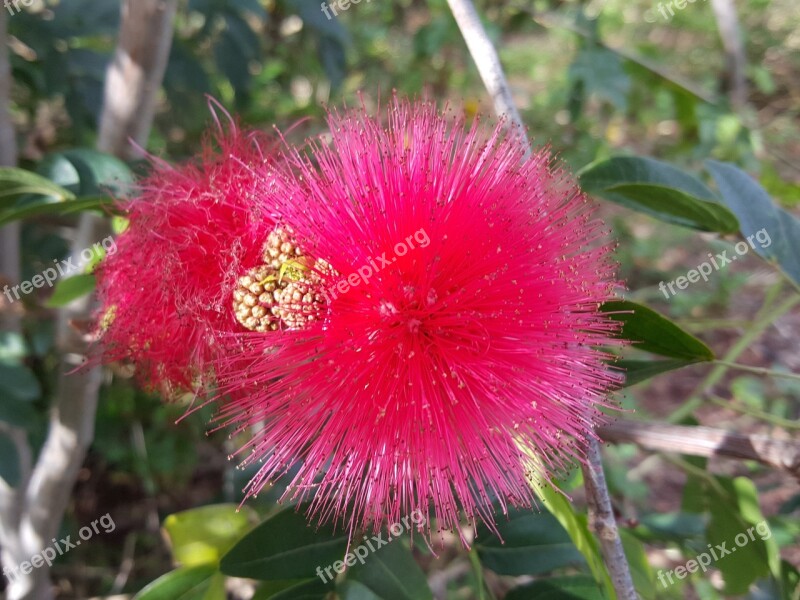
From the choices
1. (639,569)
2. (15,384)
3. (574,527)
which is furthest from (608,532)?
(15,384)

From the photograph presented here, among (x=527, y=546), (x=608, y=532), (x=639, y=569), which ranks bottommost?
(x=639, y=569)

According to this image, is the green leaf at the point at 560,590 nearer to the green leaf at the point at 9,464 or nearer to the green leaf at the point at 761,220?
the green leaf at the point at 761,220

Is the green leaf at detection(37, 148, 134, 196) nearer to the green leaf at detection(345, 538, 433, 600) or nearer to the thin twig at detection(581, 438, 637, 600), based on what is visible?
the green leaf at detection(345, 538, 433, 600)

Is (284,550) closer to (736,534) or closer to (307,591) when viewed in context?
(307,591)

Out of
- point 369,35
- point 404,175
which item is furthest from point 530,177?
point 369,35

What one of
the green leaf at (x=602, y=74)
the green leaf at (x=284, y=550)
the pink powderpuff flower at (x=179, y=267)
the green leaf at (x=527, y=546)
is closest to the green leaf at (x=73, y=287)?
the pink powderpuff flower at (x=179, y=267)

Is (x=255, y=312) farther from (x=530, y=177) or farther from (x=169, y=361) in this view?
(x=530, y=177)
